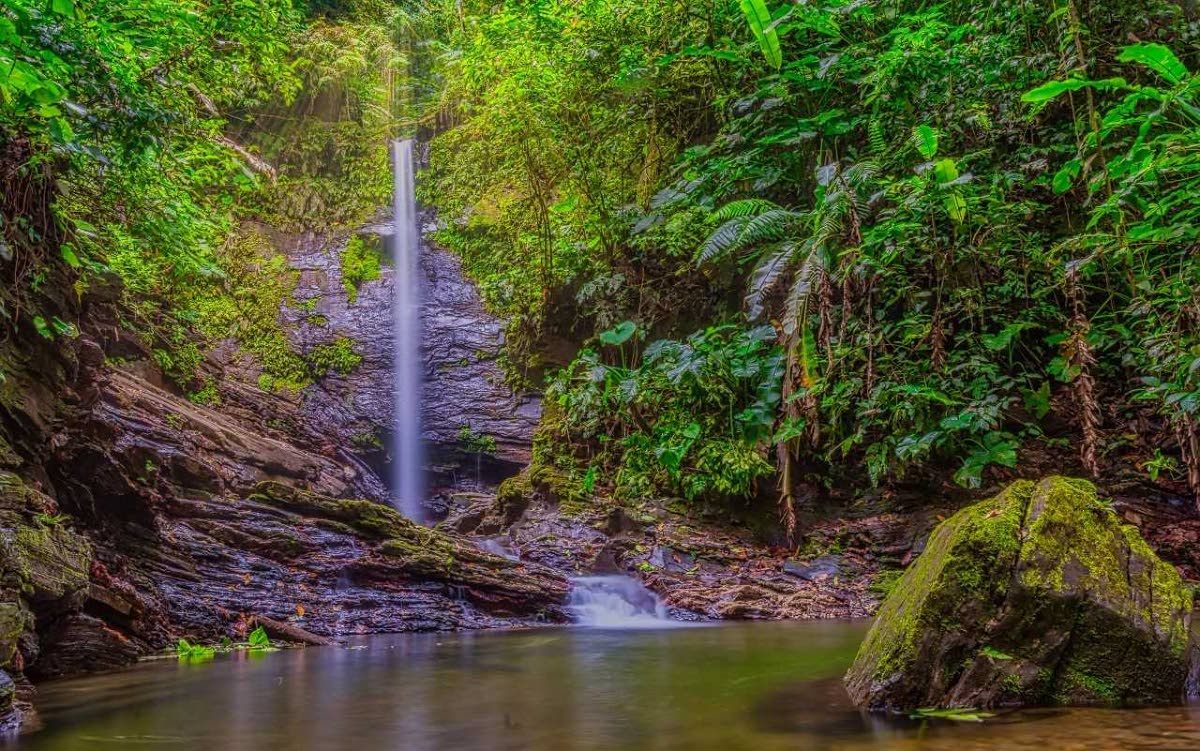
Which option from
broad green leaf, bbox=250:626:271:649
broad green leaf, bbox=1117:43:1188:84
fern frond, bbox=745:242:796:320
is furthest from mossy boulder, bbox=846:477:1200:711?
fern frond, bbox=745:242:796:320

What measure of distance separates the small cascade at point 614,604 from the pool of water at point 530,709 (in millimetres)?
2168

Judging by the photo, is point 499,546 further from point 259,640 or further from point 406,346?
point 406,346

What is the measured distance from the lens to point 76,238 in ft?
18.1

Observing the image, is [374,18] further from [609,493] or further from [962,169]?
[962,169]

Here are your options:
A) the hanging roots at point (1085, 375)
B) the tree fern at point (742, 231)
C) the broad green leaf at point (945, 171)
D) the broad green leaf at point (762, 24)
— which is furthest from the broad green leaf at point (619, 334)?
the hanging roots at point (1085, 375)

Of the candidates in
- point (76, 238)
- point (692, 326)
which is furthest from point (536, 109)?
point (76, 238)

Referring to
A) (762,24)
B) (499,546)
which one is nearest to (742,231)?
(762,24)

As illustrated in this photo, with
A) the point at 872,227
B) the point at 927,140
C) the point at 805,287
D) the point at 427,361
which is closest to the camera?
the point at 927,140

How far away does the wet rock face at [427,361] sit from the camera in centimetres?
1472

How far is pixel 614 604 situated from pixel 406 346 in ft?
30.6

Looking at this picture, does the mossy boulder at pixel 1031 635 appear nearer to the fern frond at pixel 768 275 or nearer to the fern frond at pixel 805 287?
the fern frond at pixel 805 287

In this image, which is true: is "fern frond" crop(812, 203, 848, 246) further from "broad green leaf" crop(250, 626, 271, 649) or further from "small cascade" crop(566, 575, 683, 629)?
"broad green leaf" crop(250, 626, 271, 649)

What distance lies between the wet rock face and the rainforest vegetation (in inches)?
37.0

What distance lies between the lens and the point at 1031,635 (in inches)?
123
